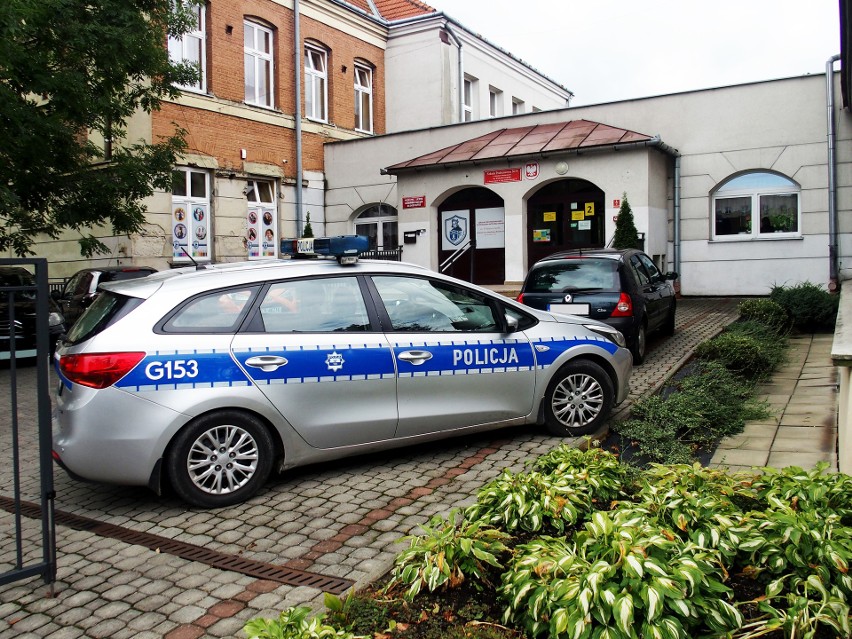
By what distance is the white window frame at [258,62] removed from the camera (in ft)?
69.7

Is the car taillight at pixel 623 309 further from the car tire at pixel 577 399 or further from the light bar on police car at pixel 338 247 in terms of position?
the light bar on police car at pixel 338 247

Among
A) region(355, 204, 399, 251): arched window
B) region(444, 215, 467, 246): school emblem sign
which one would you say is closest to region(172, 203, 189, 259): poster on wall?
region(355, 204, 399, 251): arched window

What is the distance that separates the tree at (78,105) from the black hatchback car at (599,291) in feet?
24.0

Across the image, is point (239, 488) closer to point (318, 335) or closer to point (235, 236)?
point (318, 335)

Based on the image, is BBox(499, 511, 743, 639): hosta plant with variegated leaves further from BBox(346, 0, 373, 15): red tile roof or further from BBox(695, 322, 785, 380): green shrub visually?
BBox(346, 0, 373, 15): red tile roof

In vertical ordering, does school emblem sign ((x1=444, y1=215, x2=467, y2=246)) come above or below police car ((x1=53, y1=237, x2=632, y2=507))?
above

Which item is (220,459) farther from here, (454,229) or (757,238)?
(454,229)

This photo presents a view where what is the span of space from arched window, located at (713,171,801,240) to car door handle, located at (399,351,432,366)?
47.5 ft

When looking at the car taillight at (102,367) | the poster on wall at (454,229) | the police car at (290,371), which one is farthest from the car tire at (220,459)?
the poster on wall at (454,229)

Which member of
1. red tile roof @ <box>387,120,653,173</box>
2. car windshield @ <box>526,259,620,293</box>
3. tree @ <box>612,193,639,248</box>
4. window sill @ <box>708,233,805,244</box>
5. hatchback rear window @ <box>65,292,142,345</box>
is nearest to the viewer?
hatchback rear window @ <box>65,292,142,345</box>

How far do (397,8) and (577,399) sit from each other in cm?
2460

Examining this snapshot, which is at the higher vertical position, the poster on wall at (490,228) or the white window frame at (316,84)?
the white window frame at (316,84)

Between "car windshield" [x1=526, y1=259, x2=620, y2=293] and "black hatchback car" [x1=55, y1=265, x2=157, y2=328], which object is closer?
"car windshield" [x1=526, y1=259, x2=620, y2=293]

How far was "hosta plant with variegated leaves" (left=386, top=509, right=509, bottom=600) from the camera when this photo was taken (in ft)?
9.80
